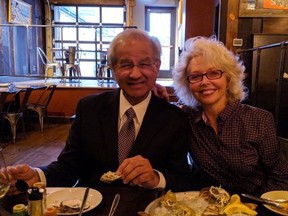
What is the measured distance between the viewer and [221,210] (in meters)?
0.83

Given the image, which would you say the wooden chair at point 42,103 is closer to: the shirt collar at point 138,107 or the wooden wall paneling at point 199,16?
the wooden wall paneling at point 199,16

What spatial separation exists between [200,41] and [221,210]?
0.79 m

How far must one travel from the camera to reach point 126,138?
1.27 meters

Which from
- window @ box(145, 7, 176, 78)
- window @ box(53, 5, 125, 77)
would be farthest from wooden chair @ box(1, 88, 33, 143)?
window @ box(145, 7, 176, 78)

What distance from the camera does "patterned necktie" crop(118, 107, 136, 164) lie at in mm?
1248

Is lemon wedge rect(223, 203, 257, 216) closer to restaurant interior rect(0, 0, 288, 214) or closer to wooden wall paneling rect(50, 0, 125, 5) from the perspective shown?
restaurant interior rect(0, 0, 288, 214)

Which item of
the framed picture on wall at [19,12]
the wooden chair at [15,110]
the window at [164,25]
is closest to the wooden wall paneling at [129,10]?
the window at [164,25]

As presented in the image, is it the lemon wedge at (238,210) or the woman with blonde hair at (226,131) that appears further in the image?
the woman with blonde hair at (226,131)

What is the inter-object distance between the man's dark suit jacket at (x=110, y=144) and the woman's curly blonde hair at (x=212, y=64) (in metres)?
0.14

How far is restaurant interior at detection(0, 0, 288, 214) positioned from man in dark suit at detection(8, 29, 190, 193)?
1.56 feet

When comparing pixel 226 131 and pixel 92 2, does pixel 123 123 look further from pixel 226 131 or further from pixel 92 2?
pixel 92 2

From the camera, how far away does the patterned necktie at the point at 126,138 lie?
125 centimetres

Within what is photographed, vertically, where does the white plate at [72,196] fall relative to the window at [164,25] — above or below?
below

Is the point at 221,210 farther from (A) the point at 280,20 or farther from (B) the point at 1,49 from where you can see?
(B) the point at 1,49
